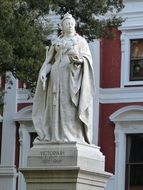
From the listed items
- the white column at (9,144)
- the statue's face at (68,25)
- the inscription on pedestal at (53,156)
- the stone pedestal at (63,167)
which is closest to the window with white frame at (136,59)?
the white column at (9,144)

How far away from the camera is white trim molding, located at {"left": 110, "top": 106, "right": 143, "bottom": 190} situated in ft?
101

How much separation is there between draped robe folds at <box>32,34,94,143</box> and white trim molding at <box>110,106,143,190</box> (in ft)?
53.4

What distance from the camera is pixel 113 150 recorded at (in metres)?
31.4

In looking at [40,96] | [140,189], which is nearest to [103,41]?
[140,189]

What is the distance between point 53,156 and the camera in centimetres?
1422

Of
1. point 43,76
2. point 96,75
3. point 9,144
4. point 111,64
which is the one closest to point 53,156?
point 43,76

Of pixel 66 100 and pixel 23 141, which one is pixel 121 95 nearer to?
pixel 23 141

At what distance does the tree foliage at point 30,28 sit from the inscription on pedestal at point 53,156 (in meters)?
7.65

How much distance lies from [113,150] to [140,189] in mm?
1607

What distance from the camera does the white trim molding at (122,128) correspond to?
30.9 metres

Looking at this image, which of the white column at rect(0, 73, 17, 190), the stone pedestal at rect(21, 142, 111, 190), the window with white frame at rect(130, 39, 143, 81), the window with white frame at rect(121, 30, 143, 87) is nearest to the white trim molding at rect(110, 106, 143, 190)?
the window with white frame at rect(121, 30, 143, 87)

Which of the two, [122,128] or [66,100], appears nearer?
[66,100]

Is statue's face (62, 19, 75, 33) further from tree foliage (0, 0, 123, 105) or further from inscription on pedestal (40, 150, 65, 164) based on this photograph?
tree foliage (0, 0, 123, 105)

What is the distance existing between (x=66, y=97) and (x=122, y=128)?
1691cm
